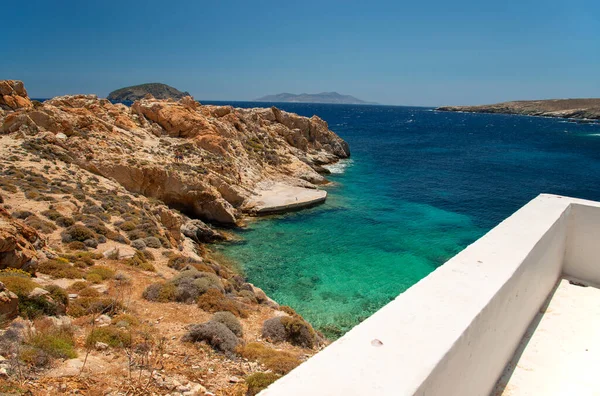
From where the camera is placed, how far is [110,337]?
276 inches

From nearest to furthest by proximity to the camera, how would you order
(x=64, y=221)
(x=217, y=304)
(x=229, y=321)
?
(x=229, y=321), (x=217, y=304), (x=64, y=221)

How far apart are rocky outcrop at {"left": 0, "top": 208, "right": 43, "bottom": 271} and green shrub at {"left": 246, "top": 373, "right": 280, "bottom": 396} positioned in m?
7.13

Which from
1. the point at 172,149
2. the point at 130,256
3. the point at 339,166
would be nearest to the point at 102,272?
the point at 130,256

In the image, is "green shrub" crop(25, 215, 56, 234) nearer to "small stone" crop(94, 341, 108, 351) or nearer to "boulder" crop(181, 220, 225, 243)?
"boulder" crop(181, 220, 225, 243)

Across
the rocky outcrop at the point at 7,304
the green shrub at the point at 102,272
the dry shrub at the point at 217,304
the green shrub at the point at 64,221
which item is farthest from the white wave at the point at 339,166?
the rocky outcrop at the point at 7,304

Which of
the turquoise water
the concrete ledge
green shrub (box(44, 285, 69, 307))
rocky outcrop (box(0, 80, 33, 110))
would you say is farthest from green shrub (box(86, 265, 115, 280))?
rocky outcrop (box(0, 80, 33, 110))

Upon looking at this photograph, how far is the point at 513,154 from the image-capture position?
59.4 meters

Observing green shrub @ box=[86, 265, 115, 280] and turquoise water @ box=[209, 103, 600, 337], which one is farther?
turquoise water @ box=[209, 103, 600, 337]

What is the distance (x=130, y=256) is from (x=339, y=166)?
120 feet

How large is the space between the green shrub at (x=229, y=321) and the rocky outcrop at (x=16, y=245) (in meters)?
5.29

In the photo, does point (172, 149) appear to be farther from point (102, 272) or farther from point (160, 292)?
point (160, 292)

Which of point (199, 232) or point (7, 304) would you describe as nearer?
point (7, 304)

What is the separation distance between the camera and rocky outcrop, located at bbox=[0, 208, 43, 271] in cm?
895

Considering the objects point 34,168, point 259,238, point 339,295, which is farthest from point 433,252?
point 34,168
